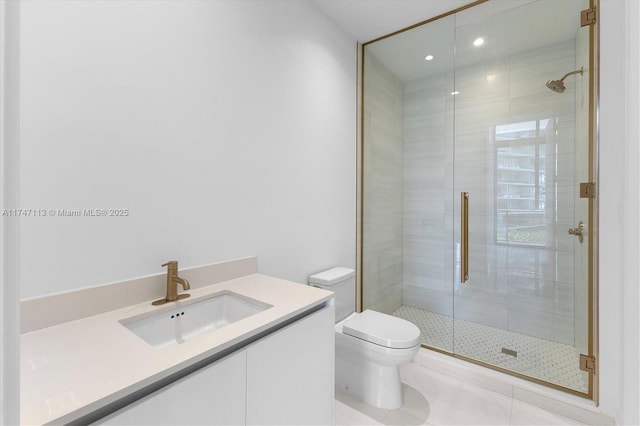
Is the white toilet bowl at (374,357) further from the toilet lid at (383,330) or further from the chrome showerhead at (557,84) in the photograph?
the chrome showerhead at (557,84)

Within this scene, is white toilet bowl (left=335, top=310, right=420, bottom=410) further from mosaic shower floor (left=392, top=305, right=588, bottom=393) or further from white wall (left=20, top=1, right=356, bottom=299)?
mosaic shower floor (left=392, top=305, right=588, bottom=393)

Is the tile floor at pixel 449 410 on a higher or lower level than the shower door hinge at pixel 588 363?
lower

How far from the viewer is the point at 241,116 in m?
1.60

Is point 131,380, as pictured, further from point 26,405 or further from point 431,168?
point 431,168

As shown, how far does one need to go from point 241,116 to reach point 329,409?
153 cm

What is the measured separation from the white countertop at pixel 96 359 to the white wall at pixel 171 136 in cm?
19

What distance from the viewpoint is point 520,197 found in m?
2.24

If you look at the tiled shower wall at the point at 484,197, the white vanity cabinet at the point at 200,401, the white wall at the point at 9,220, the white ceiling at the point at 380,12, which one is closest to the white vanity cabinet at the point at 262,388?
the white vanity cabinet at the point at 200,401

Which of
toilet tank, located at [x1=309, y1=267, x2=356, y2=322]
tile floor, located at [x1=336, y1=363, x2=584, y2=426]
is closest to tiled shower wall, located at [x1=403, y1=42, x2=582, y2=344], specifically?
tile floor, located at [x1=336, y1=363, x2=584, y2=426]

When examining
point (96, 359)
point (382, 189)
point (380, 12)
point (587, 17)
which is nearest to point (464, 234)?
point (382, 189)

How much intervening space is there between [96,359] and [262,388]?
20.2 inches

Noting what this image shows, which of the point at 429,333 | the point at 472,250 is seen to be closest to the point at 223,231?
the point at 429,333

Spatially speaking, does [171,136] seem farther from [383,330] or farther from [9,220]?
[383,330]

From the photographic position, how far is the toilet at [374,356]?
1659 mm
